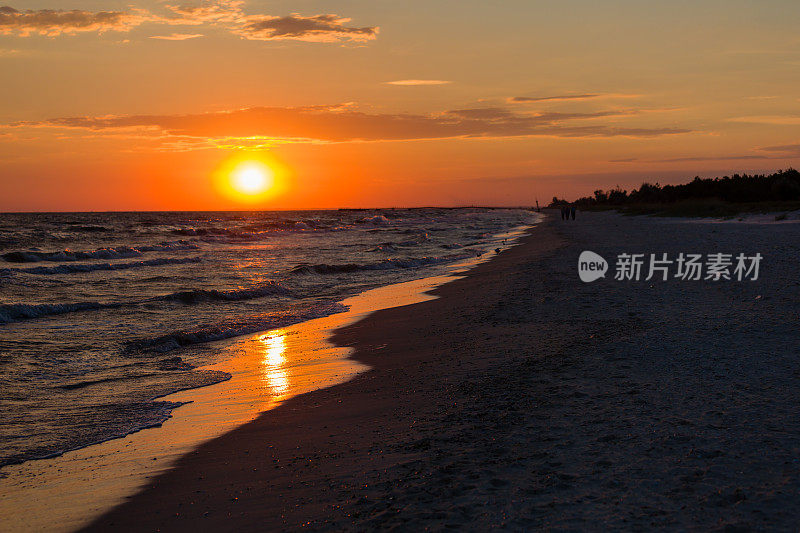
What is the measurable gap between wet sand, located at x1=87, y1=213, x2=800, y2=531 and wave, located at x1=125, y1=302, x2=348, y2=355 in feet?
13.1

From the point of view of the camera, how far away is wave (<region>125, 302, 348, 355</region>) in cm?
1155

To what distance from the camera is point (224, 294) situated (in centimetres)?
1877

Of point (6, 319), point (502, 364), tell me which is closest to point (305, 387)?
point (502, 364)

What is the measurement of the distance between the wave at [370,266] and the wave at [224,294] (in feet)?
20.3

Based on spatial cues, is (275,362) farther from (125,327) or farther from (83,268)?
(83,268)

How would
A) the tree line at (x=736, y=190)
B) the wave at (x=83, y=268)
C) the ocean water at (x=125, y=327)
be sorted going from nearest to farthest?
1. the ocean water at (x=125, y=327)
2. the wave at (x=83, y=268)
3. the tree line at (x=736, y=190)

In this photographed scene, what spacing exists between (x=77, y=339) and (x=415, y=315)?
705 cm

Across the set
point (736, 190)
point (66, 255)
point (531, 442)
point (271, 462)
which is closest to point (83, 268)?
point (66, 255)

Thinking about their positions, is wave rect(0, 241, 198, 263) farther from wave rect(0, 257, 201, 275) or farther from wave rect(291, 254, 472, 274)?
wave rect(291, 254, 472, 274)

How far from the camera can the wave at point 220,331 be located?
1155 centimetres

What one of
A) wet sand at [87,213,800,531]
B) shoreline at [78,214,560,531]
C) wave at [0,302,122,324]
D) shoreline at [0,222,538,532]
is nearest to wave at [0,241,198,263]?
wave at [0,302,122,324]

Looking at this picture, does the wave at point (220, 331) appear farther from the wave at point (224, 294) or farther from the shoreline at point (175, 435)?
the wave at point (224, 294)

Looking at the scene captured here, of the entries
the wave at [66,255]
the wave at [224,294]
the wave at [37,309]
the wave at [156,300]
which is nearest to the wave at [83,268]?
the wave at [66,255]

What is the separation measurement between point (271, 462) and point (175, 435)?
5.61ft
